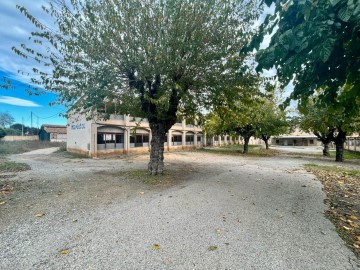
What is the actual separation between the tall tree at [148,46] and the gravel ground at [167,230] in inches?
136

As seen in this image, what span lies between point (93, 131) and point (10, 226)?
14.8 metres

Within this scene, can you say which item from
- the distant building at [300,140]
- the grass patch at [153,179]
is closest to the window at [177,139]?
the grass patch at [153,179]

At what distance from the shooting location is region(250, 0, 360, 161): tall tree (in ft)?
8.85

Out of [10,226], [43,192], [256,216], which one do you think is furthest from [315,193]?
[43,192]

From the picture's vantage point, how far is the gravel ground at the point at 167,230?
2797 mm

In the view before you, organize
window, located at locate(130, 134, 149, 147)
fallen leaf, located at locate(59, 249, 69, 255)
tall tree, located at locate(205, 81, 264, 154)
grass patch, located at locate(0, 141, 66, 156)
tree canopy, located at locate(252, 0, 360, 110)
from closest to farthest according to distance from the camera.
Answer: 1. tree canopy, located at locate(252, 0, 360, 110)
2. fallen leaf, located at locate(59, 249, 69, 255)
3. tall tree, located at locate(205, 81, 264, 154)
4. grass patch, located at locate(0, 141, 66, 156)
5. window, located at locate(130, 134, 149, 147)

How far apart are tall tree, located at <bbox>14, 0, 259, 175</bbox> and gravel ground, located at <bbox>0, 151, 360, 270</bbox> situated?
3.46 m

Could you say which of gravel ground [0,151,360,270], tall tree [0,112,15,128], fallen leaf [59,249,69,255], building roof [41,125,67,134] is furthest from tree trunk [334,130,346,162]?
tall tree [0,112,15,128]

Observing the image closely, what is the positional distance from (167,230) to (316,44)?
13.7 ft

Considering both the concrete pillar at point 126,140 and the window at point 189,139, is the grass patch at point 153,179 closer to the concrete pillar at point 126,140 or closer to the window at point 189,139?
the concrete pillar at point 126,140

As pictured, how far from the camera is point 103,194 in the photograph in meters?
6.10

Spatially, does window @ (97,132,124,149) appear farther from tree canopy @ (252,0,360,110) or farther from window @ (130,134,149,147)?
tree canopy @ (252,0,360,110)

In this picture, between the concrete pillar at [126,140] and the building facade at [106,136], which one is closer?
the building facade at [106,136]

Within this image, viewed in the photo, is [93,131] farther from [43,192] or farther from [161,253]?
[161,253]
